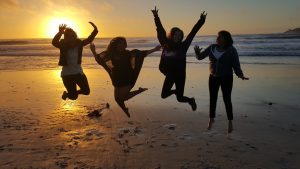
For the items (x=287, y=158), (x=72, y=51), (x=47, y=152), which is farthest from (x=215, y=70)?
(x=47, y=152)

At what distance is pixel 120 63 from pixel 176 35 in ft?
4.60

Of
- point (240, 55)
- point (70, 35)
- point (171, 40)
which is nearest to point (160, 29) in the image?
point (171, 40)

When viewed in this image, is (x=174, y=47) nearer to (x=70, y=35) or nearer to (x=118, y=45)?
(x=118, y=45)

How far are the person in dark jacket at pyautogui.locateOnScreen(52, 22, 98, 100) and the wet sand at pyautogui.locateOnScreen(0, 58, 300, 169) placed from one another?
1.30 meters

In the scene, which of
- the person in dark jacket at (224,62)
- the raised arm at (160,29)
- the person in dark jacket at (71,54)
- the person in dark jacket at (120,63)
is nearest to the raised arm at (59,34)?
the person in dark jacket at (71,54)

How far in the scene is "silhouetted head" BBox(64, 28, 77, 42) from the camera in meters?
8.54

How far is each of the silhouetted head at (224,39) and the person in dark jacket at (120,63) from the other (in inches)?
53.8

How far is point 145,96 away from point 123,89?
5217 mm

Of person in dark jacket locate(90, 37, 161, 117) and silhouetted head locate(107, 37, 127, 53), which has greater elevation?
silhouetted head locate(107, 37, 127, 53)

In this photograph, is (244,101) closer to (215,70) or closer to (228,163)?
(215,70)

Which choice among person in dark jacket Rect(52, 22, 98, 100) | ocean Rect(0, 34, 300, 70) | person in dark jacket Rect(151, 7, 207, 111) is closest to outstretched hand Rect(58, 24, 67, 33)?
person in dark jacket Rect(52, 22, 98, 100)

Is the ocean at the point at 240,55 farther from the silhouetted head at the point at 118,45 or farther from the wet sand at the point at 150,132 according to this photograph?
the silhouetted head at the point at 118,45

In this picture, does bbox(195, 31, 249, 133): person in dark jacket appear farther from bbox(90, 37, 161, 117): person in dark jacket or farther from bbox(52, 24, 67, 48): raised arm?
bbox(52, 24, 67, 48): raised arm

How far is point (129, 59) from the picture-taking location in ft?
28.5
